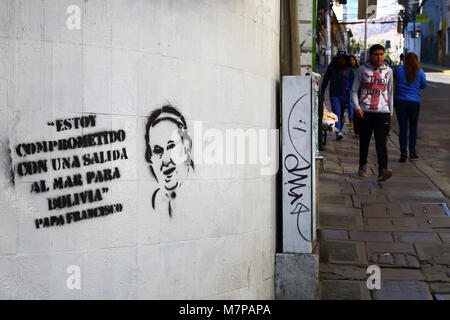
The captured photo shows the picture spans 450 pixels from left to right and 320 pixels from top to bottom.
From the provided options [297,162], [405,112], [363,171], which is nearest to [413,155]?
[405,112]

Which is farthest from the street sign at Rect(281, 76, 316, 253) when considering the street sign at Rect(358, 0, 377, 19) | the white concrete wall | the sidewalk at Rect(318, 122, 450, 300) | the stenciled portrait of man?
the street sign at Rect(358, 0, 377, 19)

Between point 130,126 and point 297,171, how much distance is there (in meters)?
1.80

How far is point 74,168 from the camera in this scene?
3852 millimetres

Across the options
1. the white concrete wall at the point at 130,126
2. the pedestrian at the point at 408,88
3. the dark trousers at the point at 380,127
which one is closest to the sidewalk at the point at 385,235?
the dark trousers at the point at 380,127

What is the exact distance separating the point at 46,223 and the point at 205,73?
1508mm

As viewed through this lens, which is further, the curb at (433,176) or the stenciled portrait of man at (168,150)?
the curb at (433,176)

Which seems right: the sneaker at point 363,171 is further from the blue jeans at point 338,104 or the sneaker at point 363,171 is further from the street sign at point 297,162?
the street sign at point 297,162

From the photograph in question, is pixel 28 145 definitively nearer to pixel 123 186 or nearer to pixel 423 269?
pixel 123 186

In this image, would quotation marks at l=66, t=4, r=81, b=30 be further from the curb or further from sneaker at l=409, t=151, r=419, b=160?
sneaker at l=409, t=151, r=419, b=160

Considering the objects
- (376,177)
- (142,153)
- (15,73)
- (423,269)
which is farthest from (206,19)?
(376,177)

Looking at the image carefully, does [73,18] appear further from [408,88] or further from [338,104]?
[338,104]

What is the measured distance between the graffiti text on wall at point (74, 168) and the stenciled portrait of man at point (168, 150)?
0.72 ft

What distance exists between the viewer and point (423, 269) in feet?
18.8

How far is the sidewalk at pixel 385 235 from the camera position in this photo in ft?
17.8
